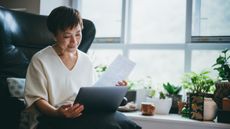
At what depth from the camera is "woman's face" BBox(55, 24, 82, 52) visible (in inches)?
53.4

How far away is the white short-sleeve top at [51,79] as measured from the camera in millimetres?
1257

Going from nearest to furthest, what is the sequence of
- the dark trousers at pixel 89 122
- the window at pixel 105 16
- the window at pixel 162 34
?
the dark trousers at pixel 89 122, the window at pixel 162 34, the window at pixel 105 16

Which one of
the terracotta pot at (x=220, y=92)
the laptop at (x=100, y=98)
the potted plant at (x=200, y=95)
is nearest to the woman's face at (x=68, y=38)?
the laptop at (x=100, y=98)

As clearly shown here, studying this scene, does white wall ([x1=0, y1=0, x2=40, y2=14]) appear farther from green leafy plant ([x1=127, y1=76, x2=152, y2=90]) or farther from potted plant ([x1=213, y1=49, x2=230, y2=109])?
potted plant ([x1=213, y1=49, x2=230, y2=109])

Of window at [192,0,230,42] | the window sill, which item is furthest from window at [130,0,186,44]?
the window sill

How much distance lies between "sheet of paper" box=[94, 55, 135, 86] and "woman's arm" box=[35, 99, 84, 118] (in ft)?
0.71

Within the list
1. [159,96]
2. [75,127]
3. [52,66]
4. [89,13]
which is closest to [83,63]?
[52,66]

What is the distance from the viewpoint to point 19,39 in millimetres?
1705

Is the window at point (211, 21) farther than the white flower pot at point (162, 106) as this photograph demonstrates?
Yes

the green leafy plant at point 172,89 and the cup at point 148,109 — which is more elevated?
the green leafy plant at point 172,89

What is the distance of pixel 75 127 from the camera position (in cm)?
109

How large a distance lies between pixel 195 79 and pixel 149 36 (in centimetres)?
72

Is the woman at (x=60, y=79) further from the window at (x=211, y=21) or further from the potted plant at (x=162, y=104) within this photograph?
the window at (x=211, y=21)

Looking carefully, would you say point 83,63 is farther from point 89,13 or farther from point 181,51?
point 89,13
